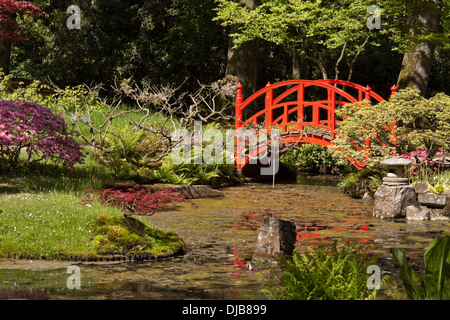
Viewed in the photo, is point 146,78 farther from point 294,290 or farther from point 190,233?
point 294,290

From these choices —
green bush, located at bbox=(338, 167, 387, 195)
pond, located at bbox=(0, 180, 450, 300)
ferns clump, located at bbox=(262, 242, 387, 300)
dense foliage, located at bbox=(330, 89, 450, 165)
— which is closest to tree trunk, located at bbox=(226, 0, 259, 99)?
pond, located at bbox=(0, 180, 450, 300)

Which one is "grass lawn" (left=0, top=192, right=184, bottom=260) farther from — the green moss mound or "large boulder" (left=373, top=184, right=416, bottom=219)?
"large boulder" (left=373, top=184, right=416, bottom=219)

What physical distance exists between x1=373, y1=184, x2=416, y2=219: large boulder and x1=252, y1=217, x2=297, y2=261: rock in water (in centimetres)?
463

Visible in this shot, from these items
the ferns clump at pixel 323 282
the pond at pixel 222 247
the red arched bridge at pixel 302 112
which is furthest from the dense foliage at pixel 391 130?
the ferns clump at pixel 323 282

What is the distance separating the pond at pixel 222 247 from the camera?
5.89 meters

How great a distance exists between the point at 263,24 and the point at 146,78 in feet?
24.3

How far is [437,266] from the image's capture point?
4.59m

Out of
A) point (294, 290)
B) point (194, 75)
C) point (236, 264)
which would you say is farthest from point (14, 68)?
point (294, 290)

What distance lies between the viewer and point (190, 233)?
31.0 feet

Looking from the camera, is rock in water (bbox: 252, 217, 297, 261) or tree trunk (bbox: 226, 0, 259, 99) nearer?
rock in water (bbox: 252, 217, 297, 261)

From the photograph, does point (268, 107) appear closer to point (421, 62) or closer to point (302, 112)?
point (302, 112)

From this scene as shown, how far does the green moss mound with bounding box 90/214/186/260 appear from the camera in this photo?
24.8 feet

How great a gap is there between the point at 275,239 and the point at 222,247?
41.0 inches
